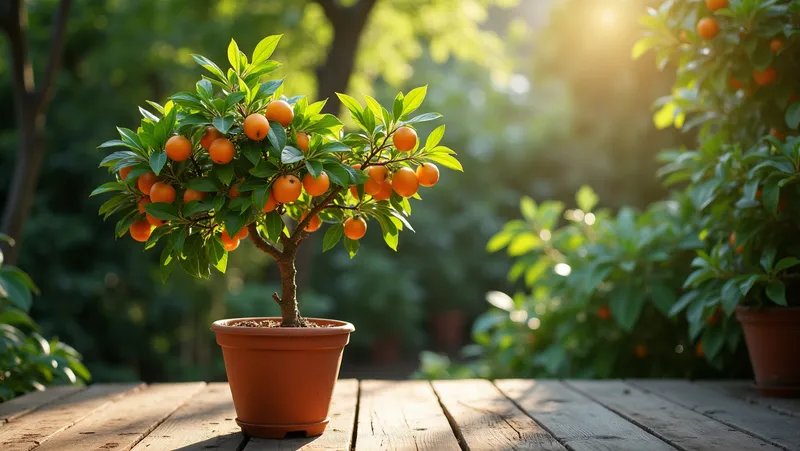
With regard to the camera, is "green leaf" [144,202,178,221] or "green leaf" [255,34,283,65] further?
"green leaf" [255,34,283,65]

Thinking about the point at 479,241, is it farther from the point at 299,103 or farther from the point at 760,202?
the point at 299,103

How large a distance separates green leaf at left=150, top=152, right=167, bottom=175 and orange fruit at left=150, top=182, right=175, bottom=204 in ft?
0.17

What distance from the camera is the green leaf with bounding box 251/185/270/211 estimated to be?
149cm

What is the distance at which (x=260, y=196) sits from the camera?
4.94 feet

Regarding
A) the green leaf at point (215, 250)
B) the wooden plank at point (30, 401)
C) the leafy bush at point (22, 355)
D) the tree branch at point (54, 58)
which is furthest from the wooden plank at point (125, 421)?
the tree branch at point (54, 58)

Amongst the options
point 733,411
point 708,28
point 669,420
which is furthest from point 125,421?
point 708,28

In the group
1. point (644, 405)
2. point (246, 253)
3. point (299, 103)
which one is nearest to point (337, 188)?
point (299, 103)

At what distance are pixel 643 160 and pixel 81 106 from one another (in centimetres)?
607

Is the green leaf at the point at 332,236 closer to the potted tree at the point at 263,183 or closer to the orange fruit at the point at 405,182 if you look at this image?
the potted tree at the point at 263,183

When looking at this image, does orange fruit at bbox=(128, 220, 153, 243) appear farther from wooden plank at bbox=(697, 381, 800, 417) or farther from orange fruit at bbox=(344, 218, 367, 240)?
wooden plank at bbox=(697, 381, 800, 417)

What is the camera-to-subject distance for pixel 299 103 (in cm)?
160

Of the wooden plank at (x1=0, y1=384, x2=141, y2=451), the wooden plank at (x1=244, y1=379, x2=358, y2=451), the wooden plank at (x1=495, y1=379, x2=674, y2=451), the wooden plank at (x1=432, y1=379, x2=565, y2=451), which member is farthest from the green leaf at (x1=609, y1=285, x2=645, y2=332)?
the wooden plank at (x1=0, y1=384, x2=141, y2=451)

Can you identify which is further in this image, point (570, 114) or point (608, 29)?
point (570, 114)

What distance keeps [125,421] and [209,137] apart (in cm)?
80
